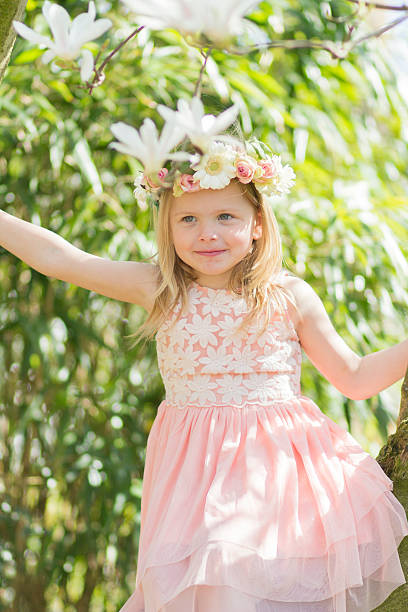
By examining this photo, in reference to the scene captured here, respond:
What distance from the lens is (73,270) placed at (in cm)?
112

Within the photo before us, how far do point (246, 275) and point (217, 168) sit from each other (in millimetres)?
175

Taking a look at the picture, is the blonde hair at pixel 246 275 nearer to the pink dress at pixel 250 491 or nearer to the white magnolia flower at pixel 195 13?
the pink dress at pixel 250 491

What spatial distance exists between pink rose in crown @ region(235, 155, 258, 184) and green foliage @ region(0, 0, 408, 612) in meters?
0.63

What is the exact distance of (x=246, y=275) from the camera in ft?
3.75

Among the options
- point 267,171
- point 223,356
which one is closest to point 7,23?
point 267,171

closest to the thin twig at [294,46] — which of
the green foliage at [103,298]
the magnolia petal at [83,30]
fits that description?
the magnolia petal at [83,30]

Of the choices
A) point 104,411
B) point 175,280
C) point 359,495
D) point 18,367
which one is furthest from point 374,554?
point 18,367

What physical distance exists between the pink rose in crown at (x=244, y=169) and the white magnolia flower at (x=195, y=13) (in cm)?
56

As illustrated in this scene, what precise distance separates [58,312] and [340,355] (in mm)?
869

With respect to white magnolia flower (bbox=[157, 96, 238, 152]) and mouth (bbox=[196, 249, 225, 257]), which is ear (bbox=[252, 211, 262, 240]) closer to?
mouth (bbox=[196, 249, 225, 257])

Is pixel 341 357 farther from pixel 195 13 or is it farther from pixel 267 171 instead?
pixel 195 13

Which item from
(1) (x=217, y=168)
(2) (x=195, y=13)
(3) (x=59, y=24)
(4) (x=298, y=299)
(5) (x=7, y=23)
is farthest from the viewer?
(4) (x=298, y=299)

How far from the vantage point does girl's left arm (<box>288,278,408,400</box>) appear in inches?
42.7

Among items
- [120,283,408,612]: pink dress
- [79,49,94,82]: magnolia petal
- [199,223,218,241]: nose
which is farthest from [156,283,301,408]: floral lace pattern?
[79,49,94,82]: magnolia petal
